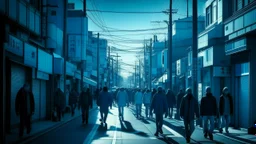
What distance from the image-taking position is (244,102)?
20.5 meters

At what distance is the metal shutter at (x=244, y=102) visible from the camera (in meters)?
19.9

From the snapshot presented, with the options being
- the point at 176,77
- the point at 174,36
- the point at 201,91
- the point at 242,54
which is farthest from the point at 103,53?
the point at 242,54

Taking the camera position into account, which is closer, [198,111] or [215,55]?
[198,111]

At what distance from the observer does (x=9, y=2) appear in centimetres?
1809

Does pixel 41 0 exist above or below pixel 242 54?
above

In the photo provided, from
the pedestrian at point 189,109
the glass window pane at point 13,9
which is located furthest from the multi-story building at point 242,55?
the glass window pane at point 13,9

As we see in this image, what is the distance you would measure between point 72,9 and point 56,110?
41939mm

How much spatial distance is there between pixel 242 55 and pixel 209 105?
5852mm

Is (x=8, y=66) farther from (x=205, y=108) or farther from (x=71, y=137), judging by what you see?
(x=205, y=108)

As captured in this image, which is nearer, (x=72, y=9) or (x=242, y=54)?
(x=242, y=54)

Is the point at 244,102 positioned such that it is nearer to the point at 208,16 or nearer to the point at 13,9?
the point at 208,16

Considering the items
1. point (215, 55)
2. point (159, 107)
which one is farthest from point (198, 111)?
point (215, 55)

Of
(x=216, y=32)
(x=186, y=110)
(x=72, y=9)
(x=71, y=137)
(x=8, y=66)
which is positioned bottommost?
(x=71, y=137)

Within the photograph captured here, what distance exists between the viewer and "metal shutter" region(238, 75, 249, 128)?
65.4 ft
